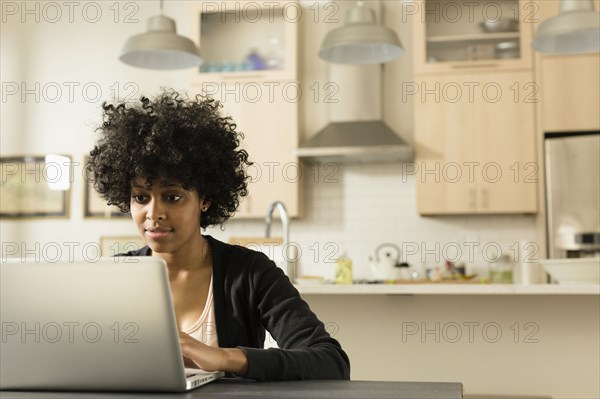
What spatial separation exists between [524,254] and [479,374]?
158cm

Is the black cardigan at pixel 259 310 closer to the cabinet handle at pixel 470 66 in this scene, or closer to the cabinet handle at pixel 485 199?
the cabinet handle at pixel 485 199

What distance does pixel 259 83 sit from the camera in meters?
5.20

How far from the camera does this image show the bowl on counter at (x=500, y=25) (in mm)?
4969

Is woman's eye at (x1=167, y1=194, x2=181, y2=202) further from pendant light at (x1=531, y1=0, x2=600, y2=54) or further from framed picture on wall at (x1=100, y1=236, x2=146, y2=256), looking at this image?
framed picture on wall at (x1=100, y1=236, x2=146, y2=256)

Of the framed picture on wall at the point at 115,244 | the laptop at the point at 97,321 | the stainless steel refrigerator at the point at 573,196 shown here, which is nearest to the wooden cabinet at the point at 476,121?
the stainless steel refrigerator at the point at 573,196

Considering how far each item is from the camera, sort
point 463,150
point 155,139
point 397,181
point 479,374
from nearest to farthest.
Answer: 1. point 155,139
2. point 479,374
3. point 463,150
4. point 397,181

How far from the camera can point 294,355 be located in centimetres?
149

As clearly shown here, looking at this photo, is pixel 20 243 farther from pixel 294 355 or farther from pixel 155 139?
pixel 294 355

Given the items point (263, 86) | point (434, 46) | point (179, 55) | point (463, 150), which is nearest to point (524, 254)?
point (463, 150)

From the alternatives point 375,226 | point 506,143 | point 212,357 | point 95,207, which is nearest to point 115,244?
point 95,207

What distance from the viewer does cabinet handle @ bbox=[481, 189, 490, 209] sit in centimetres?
488

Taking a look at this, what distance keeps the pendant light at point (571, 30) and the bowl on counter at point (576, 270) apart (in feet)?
3.51

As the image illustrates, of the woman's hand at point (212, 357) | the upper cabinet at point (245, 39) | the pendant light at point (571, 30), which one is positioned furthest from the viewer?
the upper cabinet at point (245, 39)

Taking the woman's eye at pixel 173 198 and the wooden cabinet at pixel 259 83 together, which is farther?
the wooden cabinet at pixel 259 83
